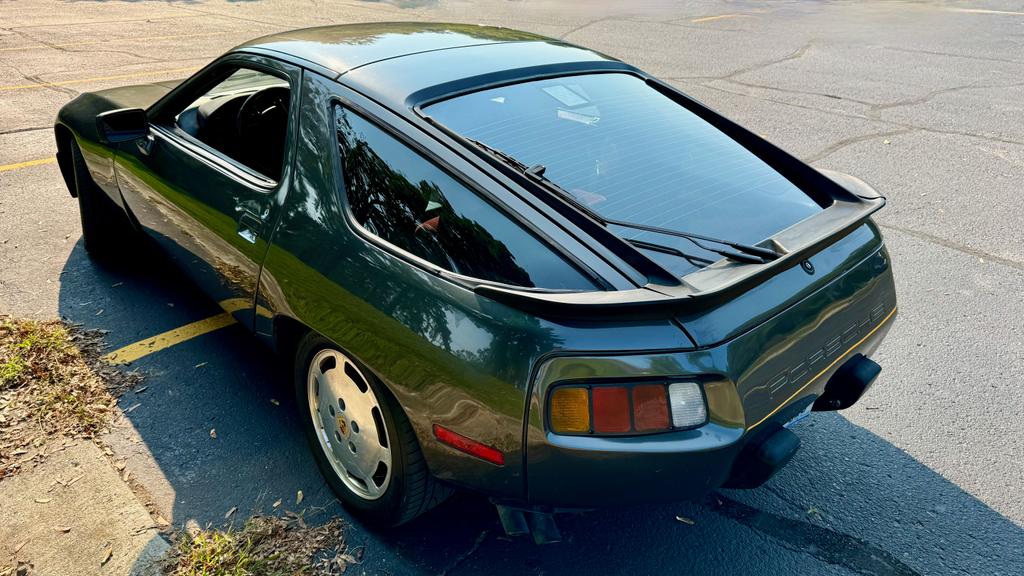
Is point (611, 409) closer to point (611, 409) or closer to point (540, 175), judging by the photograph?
point (611, 409)

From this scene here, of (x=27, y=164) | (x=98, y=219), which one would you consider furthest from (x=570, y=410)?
(x=27, y=164)

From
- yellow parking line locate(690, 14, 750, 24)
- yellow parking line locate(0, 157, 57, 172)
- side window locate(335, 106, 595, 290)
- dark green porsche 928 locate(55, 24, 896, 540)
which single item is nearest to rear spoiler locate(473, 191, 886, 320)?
dark green porsche 928 locate(55, 24, 896, 540)

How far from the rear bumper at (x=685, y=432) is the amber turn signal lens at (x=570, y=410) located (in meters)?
0.03

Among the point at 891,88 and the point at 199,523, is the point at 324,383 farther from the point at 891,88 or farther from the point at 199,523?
the point at 891,88

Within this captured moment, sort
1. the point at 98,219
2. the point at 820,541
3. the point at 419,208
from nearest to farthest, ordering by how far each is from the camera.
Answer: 1. the point at 419,208
2. the point at 820,541
3. the point at 98,219

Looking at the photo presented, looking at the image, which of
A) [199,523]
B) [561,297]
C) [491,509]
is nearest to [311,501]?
[199,523]

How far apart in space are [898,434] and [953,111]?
6547mm

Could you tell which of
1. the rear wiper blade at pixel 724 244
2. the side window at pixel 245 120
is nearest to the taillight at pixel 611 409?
the rear wiper blade at pixel 724 244

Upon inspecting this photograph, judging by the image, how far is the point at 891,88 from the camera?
31.5 feet

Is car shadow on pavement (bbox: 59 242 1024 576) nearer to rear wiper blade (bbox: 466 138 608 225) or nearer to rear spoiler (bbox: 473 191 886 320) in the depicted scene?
rear spoiler (bbox: 473 191 886 320)

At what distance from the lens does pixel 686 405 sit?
211 centimetres

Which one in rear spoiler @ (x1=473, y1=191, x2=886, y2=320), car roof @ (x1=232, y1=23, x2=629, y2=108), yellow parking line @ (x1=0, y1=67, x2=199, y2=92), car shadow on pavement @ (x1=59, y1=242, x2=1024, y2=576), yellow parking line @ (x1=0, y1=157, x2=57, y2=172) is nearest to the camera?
rear spoiler @ (x1=473, y1=191, x2=886, y2=320)

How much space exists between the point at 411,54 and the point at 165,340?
1.98 m

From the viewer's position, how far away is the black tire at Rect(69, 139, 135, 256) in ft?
14.1
